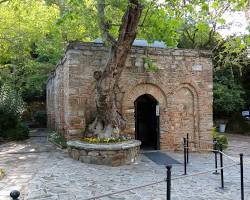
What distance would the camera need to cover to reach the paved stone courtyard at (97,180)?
6.36m

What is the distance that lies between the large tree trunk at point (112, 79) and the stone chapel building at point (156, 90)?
2.96 feet

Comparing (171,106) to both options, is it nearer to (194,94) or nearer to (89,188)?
(194,94)

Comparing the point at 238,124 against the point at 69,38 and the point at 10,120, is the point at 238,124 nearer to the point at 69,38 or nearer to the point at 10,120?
the point at 69,38

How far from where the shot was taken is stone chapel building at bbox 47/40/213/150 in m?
10.9

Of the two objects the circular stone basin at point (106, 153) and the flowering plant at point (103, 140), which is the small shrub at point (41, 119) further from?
the circular stone basin at point (106, 153)

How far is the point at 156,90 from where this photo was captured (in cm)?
1198

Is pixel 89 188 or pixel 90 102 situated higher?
pixel 90 102

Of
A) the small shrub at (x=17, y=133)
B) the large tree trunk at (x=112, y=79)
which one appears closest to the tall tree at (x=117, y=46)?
the large tree trunk at (x=112, y=79)

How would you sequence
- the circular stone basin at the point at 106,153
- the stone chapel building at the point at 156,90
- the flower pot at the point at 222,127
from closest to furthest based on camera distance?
the circular stone basin at the point at 106,153 < the stone chapel building at the point at 156,90 < the flower pot at the point at 222,127

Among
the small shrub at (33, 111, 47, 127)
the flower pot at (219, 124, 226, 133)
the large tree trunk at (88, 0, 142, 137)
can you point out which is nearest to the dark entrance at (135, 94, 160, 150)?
the large tree trunk at (88, 0, 142, 137)

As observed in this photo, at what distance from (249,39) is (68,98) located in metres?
6.76

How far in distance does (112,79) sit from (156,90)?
8.71 ft

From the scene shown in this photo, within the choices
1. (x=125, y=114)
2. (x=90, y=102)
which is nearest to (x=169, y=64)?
(x=125, y=114)

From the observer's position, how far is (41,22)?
17.4 metres
